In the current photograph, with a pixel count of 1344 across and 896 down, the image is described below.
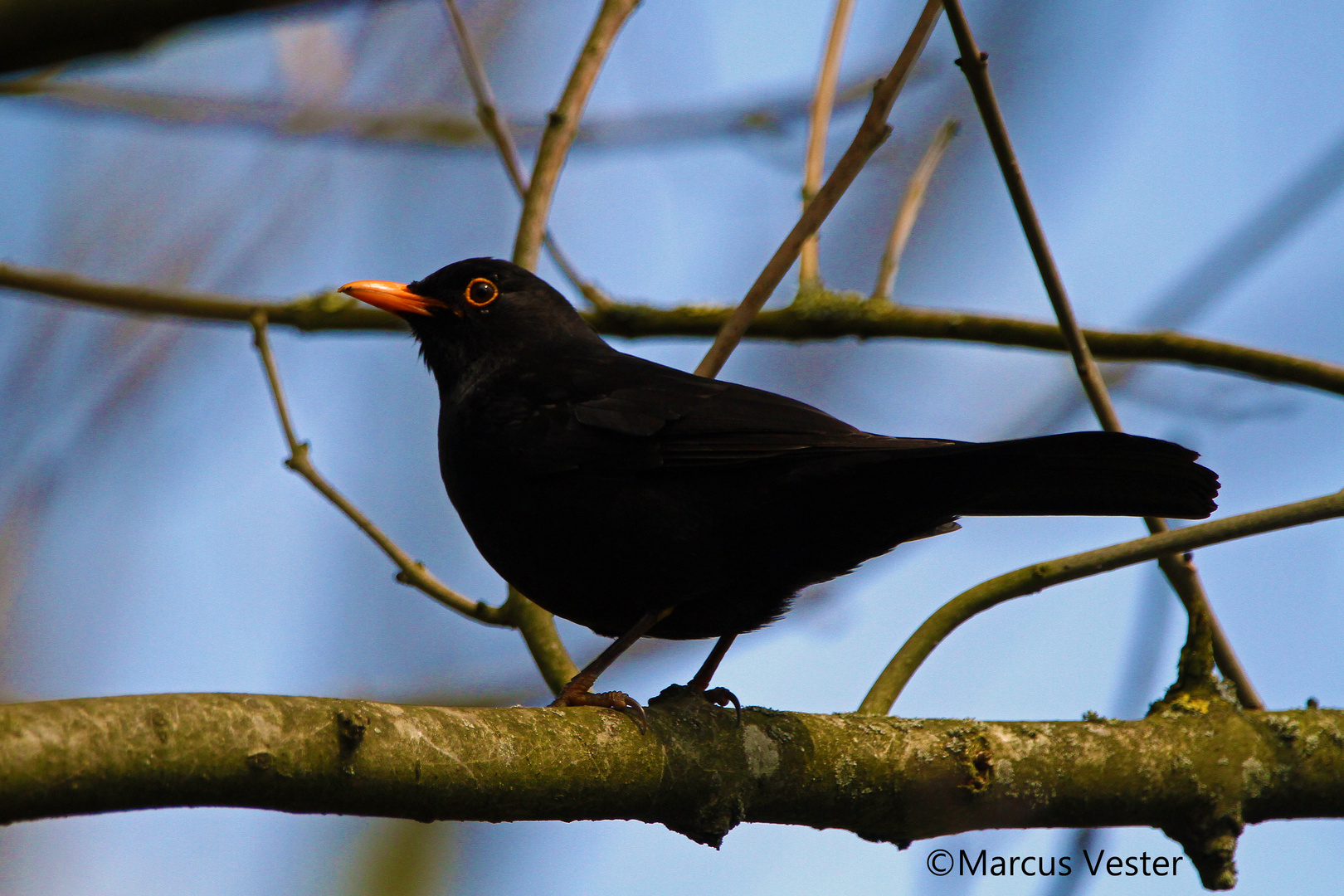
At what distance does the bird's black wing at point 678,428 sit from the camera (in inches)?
123

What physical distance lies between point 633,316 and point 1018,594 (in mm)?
1921

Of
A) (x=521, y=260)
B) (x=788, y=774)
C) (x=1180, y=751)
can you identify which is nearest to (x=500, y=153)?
(x=521, y=260)

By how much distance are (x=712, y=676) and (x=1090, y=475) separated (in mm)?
1172

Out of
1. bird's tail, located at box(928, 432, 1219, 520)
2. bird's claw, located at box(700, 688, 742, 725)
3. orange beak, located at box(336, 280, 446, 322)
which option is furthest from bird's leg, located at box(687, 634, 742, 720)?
orange beak, located at box(336, 280, 446, 322)

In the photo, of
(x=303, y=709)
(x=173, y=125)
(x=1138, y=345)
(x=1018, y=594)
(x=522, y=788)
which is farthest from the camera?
(x=173, y=125)

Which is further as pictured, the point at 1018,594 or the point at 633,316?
the point at 633,316

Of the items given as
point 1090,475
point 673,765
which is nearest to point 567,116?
point 1090,475

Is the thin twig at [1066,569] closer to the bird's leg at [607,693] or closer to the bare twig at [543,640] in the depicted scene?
the bird's leg at [607,693]

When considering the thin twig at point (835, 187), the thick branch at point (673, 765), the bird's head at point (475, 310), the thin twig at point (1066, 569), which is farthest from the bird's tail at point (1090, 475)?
the bird's head at point (475, 310)

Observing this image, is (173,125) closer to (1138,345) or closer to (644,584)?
(644,584)

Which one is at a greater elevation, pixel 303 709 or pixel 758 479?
pixel 758 479

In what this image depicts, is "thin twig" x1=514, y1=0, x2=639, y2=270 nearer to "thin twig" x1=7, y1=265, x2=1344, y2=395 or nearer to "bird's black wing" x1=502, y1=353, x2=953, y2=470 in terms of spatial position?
"thin twig" x1=7, y1=265, x2=1344, y2=395

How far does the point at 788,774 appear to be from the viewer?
8.78ft

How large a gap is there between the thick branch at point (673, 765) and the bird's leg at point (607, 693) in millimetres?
82
